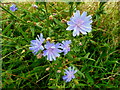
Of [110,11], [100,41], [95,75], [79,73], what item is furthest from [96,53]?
[110,11]

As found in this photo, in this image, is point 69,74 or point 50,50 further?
point 69,74

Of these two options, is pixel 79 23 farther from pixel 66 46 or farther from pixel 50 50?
pixel 66 46

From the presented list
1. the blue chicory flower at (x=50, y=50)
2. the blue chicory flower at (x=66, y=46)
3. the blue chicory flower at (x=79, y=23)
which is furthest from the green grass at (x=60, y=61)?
the blue chicory flower at (x=79, y=23)

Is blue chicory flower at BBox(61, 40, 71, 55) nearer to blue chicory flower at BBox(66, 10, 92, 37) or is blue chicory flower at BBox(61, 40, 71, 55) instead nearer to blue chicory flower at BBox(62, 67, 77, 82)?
blue chicory flower at BBox(62, 67, 77, 82)

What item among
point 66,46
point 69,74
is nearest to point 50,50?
point 66,46

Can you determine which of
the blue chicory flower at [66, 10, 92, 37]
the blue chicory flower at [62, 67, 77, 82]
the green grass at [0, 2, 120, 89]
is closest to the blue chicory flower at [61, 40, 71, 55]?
the green grass at [0, 2, 120, 89]

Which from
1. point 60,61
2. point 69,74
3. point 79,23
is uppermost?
point 79,23

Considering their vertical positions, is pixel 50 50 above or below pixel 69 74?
above

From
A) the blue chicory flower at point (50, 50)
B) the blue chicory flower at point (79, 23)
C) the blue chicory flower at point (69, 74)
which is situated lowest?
the blue chicory flower at point (69, 74)

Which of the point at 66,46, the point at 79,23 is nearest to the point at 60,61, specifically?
the point at 66,46

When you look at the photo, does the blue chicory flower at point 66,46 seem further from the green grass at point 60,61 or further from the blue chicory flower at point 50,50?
the blue chicory flower at point 50,50
